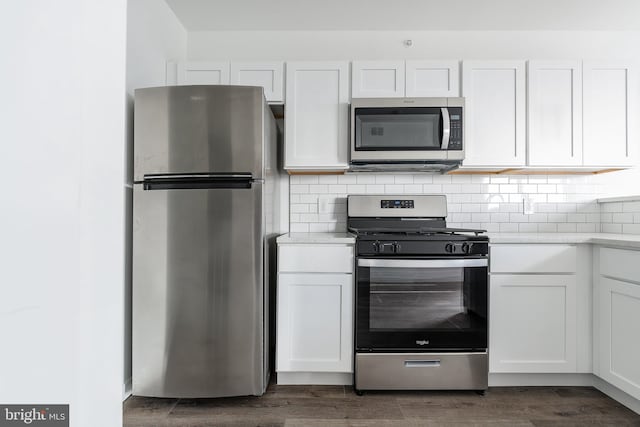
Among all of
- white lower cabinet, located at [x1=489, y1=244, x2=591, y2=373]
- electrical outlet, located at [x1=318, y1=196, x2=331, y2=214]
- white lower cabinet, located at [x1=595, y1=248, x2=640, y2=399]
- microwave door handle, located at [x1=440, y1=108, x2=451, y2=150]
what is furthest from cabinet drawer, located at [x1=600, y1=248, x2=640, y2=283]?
electrical outlet, located at [x1=318, y1=196, x2=331, y2=214]

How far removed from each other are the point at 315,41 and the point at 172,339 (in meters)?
2.33

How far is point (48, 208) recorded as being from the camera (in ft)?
1.10

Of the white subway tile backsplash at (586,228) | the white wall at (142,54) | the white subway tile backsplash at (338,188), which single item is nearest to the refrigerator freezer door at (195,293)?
the white wall at (142,54)

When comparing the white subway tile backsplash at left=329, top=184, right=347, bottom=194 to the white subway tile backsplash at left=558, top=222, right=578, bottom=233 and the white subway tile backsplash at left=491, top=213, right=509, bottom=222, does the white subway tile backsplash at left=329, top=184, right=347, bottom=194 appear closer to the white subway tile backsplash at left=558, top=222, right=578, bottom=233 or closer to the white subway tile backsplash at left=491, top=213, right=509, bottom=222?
the white subway tile backsplash at left=491, top=213, right=509, bottom=222

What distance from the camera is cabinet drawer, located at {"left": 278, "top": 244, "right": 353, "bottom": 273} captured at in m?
2.18

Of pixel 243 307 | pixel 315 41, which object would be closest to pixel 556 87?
pixel 315 41

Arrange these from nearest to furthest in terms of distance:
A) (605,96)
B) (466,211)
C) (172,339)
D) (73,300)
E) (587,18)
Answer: (73,300), (172,339), (605,96), (587,18), (466,211)

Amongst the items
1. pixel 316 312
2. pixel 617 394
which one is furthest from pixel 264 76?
pixel 617 394

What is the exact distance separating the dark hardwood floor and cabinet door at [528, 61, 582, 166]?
4.81ft

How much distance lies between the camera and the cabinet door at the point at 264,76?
8.11 feet

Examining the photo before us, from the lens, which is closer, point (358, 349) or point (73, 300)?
point (73, 300)

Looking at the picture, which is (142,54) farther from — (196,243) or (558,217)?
(558,217)

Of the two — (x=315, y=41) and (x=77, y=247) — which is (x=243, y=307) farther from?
(x=315, y=41)

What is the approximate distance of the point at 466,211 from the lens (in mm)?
2795
